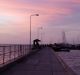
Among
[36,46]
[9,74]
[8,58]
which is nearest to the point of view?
[9,74]

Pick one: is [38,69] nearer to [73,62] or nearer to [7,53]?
[7,53]

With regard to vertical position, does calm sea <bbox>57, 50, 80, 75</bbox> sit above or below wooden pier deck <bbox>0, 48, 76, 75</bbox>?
below

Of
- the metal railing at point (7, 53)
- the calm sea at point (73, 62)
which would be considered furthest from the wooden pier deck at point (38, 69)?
the calm sea at point (73, 62)

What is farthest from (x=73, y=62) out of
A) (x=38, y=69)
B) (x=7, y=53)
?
(x=38, y=69)

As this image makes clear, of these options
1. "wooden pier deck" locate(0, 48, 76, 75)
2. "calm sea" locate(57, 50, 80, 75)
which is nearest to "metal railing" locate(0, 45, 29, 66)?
"wooden pier deck" locate(0, 48, 76, 75)

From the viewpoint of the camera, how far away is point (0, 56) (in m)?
19.2

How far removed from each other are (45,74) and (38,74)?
443 mm

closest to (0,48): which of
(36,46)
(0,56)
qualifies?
(0,56)

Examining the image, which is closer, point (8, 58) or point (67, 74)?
point (67, 74)

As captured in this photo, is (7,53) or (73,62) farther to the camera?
(73,62)

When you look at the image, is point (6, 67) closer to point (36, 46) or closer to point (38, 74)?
point (38, 74)

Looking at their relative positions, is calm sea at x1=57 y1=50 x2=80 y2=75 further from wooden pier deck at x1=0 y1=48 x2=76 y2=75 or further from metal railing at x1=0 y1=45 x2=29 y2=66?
metal railing at x1=0 y1=45 x2=29 y2=66

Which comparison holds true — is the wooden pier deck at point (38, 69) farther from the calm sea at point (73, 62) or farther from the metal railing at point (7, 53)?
the calm sea at point (73, 62)

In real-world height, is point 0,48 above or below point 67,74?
above
